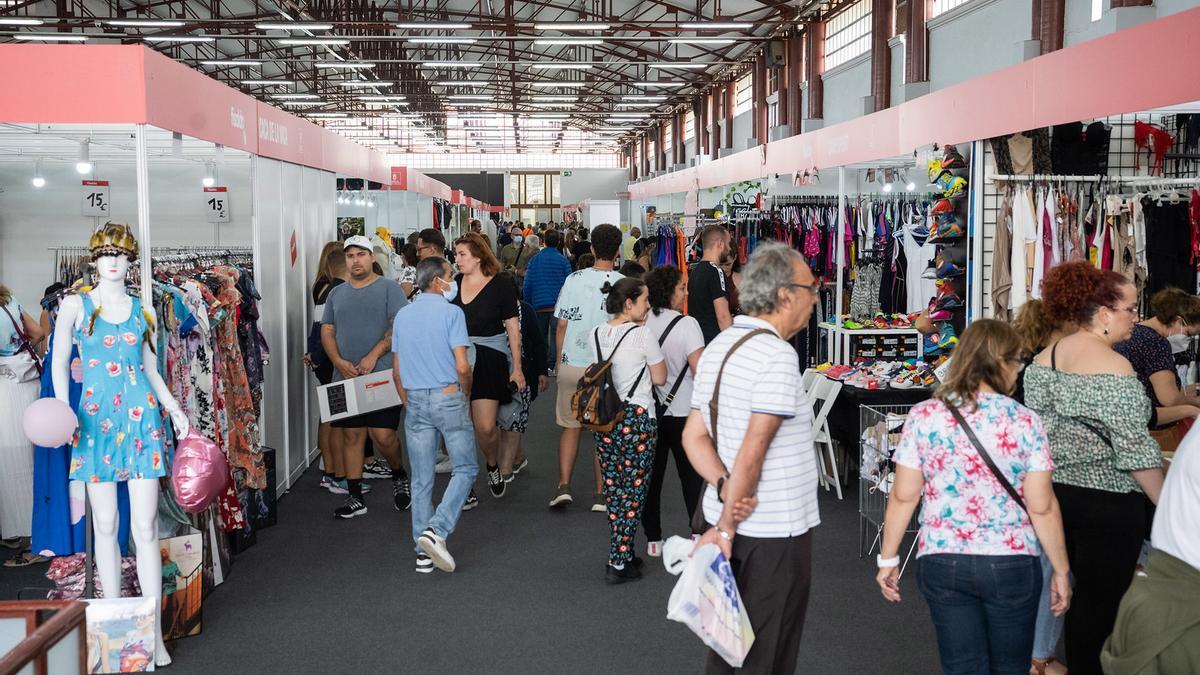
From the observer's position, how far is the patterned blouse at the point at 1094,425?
121 inches

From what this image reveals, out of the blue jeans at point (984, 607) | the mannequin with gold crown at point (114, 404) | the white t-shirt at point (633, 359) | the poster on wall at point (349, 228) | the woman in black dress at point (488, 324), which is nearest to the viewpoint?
the blue jeans at point (984, 607)

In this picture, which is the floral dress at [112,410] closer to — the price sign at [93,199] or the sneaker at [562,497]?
the sneaker at [562,497]

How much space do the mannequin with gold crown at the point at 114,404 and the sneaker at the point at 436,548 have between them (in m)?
1.24

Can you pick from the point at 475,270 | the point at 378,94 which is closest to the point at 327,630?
the point at 475,270

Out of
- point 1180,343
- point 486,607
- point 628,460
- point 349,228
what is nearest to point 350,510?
point 486,607

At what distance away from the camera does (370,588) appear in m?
4.72

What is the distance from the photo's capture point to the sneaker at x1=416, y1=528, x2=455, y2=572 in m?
4.80

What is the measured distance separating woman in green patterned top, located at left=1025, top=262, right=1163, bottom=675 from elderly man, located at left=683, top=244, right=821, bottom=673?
3.15 feet

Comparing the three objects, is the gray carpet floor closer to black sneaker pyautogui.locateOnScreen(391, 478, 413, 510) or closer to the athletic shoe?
black sneaker pyautogui.locateOnScreen(391, 478, 413, 510)

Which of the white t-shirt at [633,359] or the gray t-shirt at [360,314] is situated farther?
the gray t-shirt at [360,314]

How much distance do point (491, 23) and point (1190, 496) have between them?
1615cm

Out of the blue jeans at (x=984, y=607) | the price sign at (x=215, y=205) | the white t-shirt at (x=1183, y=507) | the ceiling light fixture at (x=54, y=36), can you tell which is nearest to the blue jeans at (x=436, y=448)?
the blue jeans at (x=984, y=607)

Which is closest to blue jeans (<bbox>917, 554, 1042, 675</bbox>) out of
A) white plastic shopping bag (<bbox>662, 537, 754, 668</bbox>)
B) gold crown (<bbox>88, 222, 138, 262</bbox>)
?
white plastic shopping bag (<bbox>662, 537, 754, 668</bbox>)

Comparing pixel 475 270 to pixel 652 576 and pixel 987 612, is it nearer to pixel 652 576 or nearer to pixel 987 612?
pixel 652 576
